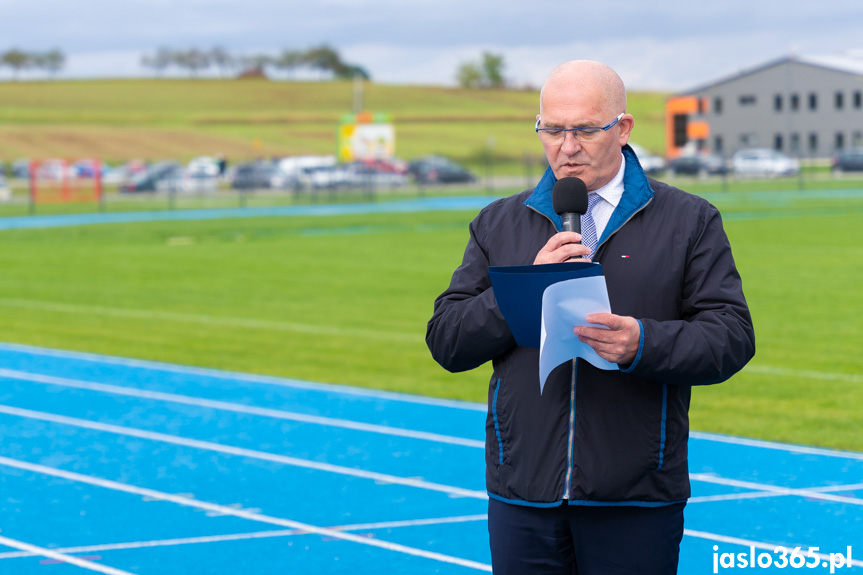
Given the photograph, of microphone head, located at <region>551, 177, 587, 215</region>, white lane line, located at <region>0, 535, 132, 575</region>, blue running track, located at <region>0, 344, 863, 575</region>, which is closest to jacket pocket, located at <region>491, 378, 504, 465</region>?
microphone head, located at <region>551, 177, 587, 215</region>

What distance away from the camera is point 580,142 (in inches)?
131

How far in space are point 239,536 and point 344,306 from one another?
34.5ft

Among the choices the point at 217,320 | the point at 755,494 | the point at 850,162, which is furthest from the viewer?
the point at 850,162

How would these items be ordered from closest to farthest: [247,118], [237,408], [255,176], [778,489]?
[778,489] → [237,408] → [255,176] → [247,118]

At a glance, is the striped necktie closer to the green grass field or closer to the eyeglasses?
the eyeglasses

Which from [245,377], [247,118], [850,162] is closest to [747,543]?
[245,377]

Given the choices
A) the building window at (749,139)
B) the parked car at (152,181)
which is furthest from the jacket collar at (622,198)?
the building window at (749,139)

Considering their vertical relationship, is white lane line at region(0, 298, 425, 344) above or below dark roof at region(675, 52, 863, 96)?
below

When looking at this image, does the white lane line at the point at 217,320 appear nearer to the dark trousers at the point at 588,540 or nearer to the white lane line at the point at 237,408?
the white lane line at the point at 237,408

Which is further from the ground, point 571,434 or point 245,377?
point 571,434

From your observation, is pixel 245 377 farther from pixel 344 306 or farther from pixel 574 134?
pixel 574 134

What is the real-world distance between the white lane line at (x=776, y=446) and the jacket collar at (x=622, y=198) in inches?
218

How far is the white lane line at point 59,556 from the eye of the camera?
618cm

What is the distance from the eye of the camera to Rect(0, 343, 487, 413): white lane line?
1052cm
